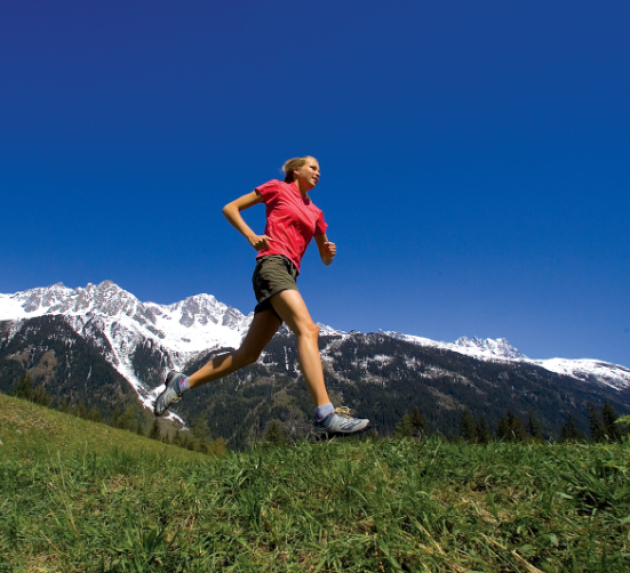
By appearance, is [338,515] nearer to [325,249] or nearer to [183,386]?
[183,386]

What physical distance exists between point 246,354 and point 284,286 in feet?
3.86

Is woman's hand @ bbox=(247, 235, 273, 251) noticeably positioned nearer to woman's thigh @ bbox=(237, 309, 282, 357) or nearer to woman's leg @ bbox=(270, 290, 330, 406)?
woman's leg @ bbox=(270, 290, 330, 406)

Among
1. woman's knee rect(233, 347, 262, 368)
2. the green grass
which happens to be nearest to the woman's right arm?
woman's knee rect(233, 347, 262, 368)

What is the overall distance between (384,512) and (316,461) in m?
1.06

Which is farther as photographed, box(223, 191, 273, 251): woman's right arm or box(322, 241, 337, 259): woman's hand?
box(322, 241, 337, 259): woman's hand

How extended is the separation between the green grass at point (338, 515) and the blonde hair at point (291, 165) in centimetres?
397

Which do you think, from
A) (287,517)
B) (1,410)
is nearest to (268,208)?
(287,517)

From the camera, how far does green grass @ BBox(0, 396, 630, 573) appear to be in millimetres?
1948

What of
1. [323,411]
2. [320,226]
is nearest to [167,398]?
[323,411]

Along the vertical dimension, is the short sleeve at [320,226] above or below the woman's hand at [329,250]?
above

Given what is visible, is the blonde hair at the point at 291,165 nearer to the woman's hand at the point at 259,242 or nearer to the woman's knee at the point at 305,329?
the woman's hand at the point at 259,242

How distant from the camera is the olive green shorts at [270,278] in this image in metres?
4.68

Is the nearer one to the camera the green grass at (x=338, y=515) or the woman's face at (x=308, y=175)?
the green grass at (x=338, y=515)

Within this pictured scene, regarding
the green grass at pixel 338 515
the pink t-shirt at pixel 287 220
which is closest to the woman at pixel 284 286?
the pink t-shirt at pixel 287 220
